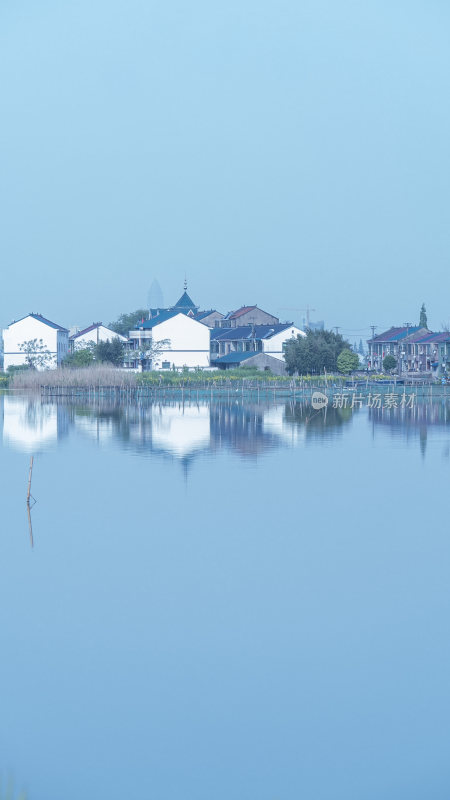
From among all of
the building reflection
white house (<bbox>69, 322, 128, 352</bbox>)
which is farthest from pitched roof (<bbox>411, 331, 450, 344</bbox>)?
the building reflection

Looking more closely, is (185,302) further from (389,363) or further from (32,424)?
(32,424)

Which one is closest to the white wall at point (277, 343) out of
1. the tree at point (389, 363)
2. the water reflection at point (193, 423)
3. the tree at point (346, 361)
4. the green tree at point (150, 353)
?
the tree at point (346, 361)

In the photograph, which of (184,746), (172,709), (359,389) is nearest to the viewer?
(184,746)

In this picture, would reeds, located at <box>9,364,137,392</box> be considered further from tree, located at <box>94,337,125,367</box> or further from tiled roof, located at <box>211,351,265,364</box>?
tiled roof, located at <box>211,351,265,364</box>

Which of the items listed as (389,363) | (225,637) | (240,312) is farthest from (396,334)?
(225,637)

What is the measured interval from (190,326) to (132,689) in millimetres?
54676

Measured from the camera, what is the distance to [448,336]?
6656 cm

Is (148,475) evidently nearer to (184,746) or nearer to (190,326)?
(184,746)

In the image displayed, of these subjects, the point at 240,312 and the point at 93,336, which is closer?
the point at 93,336

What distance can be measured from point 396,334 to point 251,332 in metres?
15.7

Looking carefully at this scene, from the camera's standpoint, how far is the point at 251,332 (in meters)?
67.3

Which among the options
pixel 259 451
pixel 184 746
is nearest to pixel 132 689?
pixel 184 746

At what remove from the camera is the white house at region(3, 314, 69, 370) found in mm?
63281

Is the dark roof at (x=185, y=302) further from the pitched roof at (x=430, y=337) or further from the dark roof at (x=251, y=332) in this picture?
the pitched roof at (x=430, y=337)
